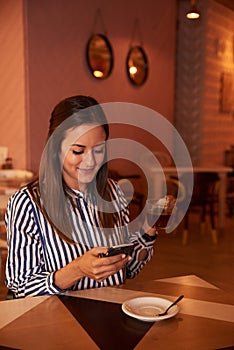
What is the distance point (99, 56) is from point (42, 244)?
4.14 metres

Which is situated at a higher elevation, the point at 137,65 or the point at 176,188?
the point at 137,65

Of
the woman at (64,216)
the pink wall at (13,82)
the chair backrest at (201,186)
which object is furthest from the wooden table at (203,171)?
the woman at (64,216)

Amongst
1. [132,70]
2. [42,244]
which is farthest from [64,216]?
[132,70]

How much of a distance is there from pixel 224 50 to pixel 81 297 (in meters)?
6.92

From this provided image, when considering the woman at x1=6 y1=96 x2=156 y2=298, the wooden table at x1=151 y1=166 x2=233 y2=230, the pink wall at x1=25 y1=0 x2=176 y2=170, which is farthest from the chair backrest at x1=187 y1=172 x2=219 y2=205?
the woman at x1=6 y1=96 x2=156 y2=298

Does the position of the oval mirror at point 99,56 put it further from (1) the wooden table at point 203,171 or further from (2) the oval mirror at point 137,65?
(1) the wooden table at point 203,171

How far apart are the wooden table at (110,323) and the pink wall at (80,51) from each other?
137 inches

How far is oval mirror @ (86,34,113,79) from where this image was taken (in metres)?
5.15

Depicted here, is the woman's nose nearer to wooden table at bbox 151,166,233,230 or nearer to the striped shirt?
the striped shirt

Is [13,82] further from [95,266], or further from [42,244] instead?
[95,266]

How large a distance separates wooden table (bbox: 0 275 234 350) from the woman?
0.09 m

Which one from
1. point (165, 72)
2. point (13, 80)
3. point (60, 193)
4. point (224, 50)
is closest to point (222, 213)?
point (165, 72)

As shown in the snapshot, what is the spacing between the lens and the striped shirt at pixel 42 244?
1.43 metres

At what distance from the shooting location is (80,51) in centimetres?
507
